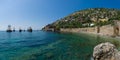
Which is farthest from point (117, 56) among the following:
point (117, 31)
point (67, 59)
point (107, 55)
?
point (117, 31)

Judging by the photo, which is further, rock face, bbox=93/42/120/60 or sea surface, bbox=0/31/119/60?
sea surface, bbox=0/31/119/60

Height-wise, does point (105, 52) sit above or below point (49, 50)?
above

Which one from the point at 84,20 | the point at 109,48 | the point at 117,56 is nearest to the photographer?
the point at 117,56

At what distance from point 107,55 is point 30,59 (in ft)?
34.6

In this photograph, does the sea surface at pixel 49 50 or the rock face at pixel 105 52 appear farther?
the sea surface at pixel 49 50

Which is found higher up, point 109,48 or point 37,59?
point 109,48

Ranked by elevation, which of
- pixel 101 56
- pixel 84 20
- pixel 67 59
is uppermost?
pixel 84 20

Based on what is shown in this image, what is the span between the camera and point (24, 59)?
72.9ft

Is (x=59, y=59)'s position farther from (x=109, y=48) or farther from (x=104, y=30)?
(x=104, y=30)

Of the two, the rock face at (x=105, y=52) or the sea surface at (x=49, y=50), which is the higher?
the rock face at (x=105, y=52)

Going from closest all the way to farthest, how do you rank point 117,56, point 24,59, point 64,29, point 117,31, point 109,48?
point 117,56, point 109,48, point 24,59, point 117,31, point 64,29

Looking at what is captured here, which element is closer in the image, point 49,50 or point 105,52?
point 105,52

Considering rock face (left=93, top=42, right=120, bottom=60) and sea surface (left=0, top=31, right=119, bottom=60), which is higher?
rock face (left=93, top=42, right=120, bottom=60)

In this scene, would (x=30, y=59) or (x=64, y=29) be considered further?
(x=64, y=29)
